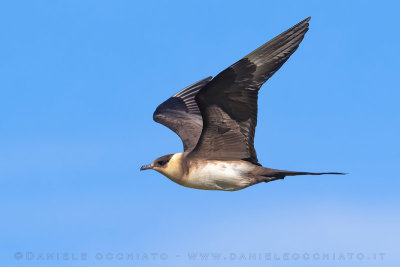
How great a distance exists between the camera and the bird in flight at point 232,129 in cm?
1101

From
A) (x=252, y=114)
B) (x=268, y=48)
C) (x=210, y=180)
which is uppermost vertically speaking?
(x=268, y=48)

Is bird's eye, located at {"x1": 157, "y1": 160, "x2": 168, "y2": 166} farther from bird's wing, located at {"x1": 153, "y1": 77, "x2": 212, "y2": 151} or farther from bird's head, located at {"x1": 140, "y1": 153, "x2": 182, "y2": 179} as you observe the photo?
bird's wing, located at {"x1": 153, "y1": 77, "x2": 212, "y2": 151}

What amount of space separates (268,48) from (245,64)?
0.40 m

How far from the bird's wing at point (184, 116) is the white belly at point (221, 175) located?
1.33 m

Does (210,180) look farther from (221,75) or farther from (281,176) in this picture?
(221,75)

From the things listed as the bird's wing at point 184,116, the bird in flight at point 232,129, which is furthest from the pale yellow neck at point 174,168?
the bird's wing at point 184,116

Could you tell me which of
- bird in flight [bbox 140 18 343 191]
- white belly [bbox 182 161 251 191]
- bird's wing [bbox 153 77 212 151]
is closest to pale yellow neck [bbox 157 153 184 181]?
bird in flight [bbox 140 18 343 191]

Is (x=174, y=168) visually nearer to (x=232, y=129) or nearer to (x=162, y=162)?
(x=162, y=162)

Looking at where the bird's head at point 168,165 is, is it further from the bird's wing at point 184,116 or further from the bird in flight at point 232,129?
the bird's wing at point 184,116

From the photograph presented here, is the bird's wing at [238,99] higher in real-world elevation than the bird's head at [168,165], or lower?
higher

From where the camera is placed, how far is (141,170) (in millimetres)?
13133

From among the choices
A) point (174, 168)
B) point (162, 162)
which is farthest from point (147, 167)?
point (174, 168)

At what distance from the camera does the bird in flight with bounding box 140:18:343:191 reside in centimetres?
1101

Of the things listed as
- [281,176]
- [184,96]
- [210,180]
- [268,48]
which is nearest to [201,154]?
[210,180]
